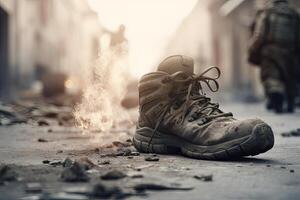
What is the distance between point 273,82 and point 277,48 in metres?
0.55

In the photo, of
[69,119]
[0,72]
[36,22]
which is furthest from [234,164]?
[36,22]

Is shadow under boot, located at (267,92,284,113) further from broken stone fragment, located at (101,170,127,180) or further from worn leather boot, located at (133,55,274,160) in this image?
broken stone fragment, located at (101,170,127,180)

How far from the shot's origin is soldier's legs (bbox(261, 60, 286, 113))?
805 centimetres

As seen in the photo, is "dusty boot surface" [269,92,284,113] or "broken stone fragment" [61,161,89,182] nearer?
"broken stone fragment" [61,161,89,182]

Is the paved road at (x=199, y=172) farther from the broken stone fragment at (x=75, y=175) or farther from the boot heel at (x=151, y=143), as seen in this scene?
the boot heel at (x=151, y=143)

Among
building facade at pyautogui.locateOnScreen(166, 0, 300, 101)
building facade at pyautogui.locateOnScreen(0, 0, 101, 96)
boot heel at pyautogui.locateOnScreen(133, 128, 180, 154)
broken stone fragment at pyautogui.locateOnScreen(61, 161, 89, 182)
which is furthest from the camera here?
building facade at pyautogui.locateOnScreen(166, 0, 300, 101)

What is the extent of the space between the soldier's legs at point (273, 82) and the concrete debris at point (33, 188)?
6.65 m

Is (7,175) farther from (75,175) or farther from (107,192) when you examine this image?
(107,192)

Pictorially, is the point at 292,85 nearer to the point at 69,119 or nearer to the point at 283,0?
the point at 283,0

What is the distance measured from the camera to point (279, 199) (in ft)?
5.44

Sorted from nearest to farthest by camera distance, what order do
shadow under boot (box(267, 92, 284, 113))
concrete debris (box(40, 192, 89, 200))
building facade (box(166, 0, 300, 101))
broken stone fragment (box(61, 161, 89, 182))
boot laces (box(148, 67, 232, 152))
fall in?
concrete debris (box(40, 192, 89, 200))
broken stone fragment (box(61, 161, 89, 182))
boot laces (box(148, 67, 232, 152))
shadow under boot (box(267, 92, 284, 113))
building facade (box(166, 0, 300, 101))

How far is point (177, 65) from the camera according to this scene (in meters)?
2.98

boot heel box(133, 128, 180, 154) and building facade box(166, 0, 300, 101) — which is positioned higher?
building facade box(166, 0, 300, 101)

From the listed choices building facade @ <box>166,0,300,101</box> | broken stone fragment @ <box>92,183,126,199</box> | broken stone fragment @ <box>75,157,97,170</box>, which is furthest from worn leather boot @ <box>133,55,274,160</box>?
building facade @ <box>166,0,300,101</box>
